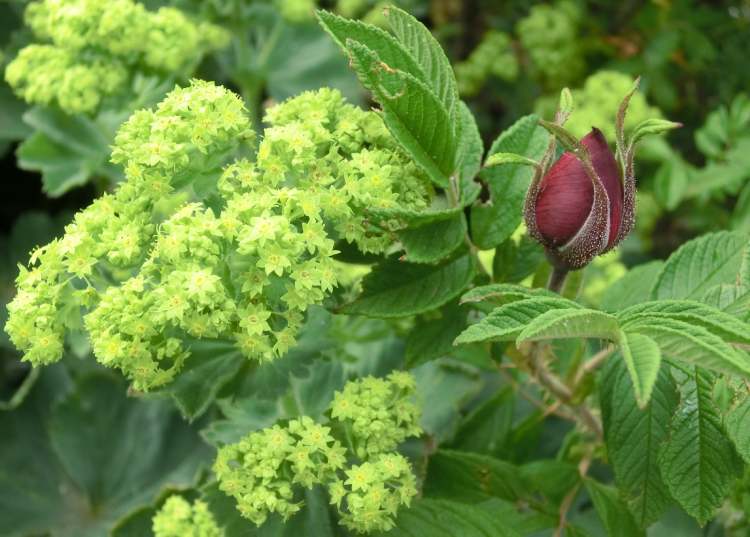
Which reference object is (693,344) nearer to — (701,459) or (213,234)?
(701,459)

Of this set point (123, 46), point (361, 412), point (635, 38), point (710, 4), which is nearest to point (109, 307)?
point (361, 412)

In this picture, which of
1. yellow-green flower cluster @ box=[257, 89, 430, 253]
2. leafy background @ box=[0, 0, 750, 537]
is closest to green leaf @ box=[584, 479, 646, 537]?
leafy background @ box=[0, 0, 750, 537]

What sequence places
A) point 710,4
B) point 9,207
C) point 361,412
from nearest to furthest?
point 361,412 < point 9,207 < point 710,4

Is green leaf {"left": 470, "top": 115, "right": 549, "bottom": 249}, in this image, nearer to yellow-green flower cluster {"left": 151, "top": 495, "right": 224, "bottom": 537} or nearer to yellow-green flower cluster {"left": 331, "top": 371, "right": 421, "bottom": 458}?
yellow-green flower cluster {"left": 331, "top": 371, "right": 421, "bottom": 458}

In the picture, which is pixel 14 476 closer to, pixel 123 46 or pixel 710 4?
pixel 123 46

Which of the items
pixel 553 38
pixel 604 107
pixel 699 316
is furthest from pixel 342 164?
pixel 553 38

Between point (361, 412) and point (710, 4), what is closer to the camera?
point (361, 412)
